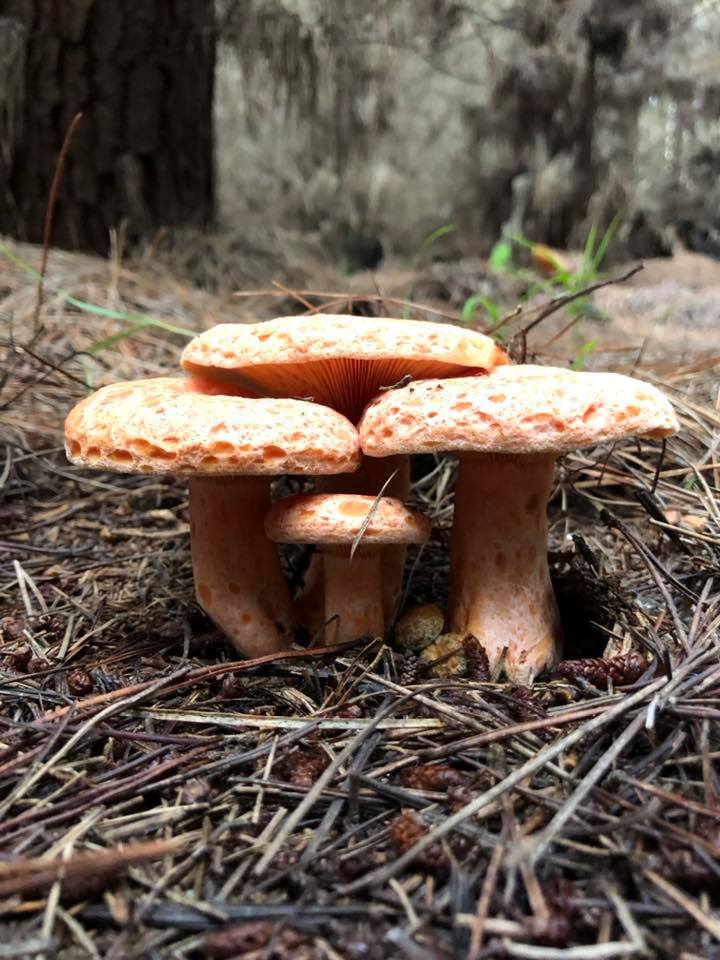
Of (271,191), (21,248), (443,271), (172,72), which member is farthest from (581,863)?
(271,191)

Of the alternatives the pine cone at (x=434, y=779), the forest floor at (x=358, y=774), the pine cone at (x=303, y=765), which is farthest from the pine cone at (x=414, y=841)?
the pine cone at (x=303, y=765)

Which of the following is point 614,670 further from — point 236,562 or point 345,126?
point 345,126

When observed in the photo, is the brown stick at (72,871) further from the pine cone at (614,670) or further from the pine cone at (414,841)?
the pine cone at (614,670)

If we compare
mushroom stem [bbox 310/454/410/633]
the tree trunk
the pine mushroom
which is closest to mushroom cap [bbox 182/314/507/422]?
the pine mushroom

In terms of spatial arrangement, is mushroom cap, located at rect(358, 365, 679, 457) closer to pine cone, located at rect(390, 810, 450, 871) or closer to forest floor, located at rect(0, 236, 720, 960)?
forest floor, located at rect(0, 236, 720, 960)

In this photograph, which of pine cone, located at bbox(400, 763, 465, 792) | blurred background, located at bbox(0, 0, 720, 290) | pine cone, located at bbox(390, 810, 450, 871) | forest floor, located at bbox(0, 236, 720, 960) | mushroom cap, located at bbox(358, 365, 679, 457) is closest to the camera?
forest floor, located at bbox(0, 236, 720, 960)

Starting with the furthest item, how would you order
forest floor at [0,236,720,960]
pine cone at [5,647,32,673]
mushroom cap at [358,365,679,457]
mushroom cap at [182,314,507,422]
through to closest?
pine cone at [5,647,32,673], mushroom cap at [182,314,507,422], mushroom cap at [358,365,679,457], forest floor at [0,236,720,960]

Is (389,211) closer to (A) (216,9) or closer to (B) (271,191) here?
(B) (271,191)
